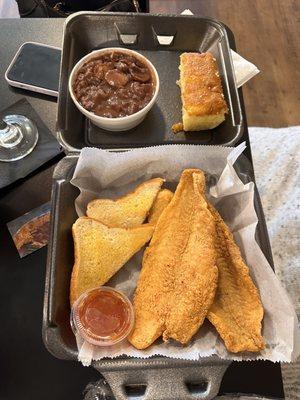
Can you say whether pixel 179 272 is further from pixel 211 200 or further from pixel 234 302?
pixel 211 200

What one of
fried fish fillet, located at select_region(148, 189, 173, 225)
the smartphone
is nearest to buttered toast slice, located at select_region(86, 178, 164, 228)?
fried fish fillet, located at select_region(148, 189, 173, 225)

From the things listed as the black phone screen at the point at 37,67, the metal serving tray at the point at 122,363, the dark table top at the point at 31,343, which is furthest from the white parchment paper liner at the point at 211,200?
the black phone screen at the point at 37,67

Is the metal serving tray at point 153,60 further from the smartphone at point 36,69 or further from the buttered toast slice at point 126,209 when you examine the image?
the buttered toast slice at point 126,209

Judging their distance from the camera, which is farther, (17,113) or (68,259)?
(17,113)

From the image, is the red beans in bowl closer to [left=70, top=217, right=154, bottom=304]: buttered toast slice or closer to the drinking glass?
the drinking glass

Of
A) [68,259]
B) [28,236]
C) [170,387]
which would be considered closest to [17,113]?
[28,236]

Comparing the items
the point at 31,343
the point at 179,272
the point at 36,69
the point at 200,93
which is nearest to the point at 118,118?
the point at 200,93

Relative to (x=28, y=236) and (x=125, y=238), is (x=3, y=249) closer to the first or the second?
(x=28, y=236)
